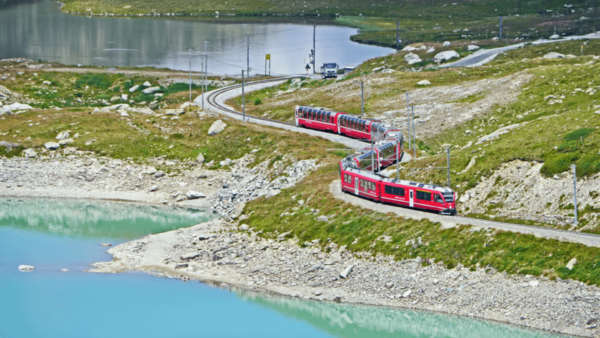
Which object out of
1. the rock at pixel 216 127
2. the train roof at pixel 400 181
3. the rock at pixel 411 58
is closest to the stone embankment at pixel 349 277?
the train roof at pixel 400 181

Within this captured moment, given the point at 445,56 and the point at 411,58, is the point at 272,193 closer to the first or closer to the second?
the point at 445,56

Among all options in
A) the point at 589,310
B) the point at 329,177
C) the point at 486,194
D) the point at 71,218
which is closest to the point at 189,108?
the point at 71,218

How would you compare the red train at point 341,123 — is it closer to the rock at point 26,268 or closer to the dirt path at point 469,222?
the dirt path at point 469,222

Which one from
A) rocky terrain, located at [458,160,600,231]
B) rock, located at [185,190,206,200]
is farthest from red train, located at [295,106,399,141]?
rock, located at [185,190,206,200]

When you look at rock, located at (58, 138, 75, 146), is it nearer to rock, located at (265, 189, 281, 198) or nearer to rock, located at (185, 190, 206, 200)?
rock, located at (185, 190, 206, 200)

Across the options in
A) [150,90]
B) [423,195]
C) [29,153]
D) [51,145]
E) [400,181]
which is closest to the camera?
[423,195]

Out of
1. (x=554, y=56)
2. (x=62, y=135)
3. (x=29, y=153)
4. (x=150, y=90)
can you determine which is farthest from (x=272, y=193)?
(x=554, y=56)

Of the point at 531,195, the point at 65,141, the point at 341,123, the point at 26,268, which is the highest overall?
the point at 341,123
